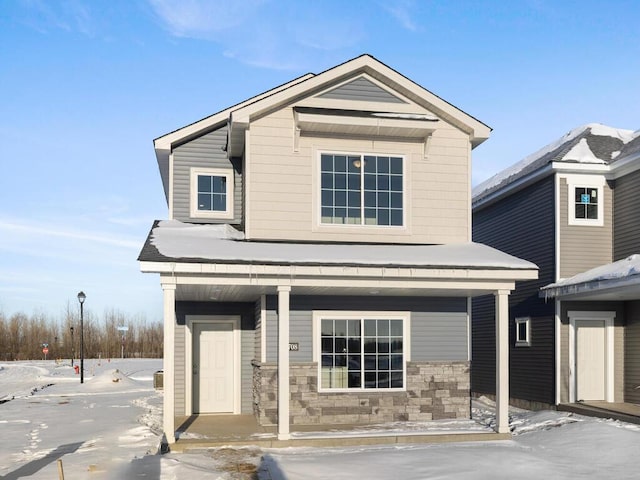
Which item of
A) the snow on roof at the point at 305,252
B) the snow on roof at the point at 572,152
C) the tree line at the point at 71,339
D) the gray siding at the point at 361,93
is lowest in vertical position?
the tree line at the point at 71,339

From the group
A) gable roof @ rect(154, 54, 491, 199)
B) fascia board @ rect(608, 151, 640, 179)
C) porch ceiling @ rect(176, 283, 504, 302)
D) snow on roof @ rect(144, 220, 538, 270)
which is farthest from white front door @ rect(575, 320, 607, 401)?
gable roof @ rect(154, 54, 491, 199)

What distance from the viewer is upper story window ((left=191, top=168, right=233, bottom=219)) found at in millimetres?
14531

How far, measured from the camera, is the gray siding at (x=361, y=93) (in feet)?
44.4

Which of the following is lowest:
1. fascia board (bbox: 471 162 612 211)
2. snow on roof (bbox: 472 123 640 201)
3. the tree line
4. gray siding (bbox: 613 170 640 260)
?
the tree line

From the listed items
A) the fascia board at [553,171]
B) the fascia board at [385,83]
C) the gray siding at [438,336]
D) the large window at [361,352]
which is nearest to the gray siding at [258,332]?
the large window at [361,352]

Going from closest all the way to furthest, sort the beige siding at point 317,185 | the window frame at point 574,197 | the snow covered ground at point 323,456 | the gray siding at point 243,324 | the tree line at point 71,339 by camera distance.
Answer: the snow covered ground at point 323,456
the beige siding at point 317,185
the gray siding at point 243,324
the window frame at point 574,197
the tree line at point 71,339

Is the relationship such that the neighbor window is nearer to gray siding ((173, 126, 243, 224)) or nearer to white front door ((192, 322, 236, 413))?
white front door ((192, 322, 236, 413))

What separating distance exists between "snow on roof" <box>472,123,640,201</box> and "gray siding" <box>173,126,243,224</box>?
7338 millimetres

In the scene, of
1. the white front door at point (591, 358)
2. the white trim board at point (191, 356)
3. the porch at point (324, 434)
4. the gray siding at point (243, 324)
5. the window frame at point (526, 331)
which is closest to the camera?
the porch at point (324, 434)

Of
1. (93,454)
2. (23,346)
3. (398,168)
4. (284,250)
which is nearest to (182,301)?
(284,250)

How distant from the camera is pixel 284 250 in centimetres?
1193

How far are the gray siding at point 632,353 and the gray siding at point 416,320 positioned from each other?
4539 mm

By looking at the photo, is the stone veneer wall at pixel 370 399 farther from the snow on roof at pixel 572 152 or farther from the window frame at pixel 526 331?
the snow on roof at pixel 572 152

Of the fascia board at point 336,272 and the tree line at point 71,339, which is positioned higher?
the fascia board at point 336,272
